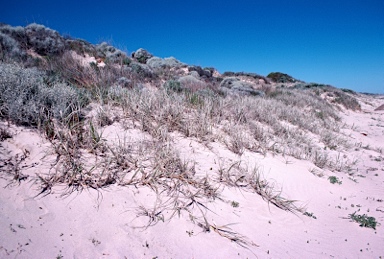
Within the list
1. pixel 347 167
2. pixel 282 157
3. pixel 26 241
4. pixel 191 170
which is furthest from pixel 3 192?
pixel 347 167

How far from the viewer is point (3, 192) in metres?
2.21

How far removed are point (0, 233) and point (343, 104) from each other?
18217 millimetres

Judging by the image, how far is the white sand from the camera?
76.4 inches

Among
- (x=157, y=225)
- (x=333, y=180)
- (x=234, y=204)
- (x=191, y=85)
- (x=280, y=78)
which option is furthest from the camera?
(x=280, y=78)

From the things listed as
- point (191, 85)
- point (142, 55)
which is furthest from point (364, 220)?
point (142, 55)

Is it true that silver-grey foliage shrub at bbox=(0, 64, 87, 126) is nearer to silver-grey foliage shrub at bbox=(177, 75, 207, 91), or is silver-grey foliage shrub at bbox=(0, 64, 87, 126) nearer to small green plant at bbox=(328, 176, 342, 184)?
silver-grey foliage shrub at bbox=(177, 75, 207, 91)

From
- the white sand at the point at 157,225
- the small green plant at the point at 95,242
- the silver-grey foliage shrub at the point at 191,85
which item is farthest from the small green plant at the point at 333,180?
the silver-grey foliage shrub at the point at 191,85

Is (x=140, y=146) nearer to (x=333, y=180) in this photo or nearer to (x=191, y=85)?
(x=333, y=180)

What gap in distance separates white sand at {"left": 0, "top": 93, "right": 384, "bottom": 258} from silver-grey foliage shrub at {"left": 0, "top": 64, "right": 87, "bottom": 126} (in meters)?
0.26

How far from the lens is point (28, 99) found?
3.41m

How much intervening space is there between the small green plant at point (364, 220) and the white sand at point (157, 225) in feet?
0.26

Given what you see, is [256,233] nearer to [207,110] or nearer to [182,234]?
[182,234]

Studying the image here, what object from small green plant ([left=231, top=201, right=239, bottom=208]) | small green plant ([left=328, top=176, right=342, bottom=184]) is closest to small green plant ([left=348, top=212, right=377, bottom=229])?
small green plant ([left=328, top=176, right=342, bottom=184])

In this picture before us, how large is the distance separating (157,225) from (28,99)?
9.85ft
